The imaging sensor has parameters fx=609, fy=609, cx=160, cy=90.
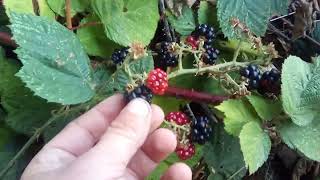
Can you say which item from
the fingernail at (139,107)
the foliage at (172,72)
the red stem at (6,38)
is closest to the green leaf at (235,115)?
the foliage at (172,72)

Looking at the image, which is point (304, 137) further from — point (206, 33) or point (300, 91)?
point (206, 33)

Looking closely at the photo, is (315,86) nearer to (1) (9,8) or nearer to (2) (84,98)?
(2) (84,98)

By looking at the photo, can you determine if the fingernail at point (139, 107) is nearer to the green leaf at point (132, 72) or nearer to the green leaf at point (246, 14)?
the green leaf at point (132, 72)

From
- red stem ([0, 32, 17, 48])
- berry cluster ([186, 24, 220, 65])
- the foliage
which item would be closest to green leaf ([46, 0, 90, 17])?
the foliage

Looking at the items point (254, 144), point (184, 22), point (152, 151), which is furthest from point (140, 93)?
point (184, 22)

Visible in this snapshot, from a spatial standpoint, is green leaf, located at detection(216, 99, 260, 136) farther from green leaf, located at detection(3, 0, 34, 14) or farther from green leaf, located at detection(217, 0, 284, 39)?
green leaf, located at detection(3, 0, 34, 14)

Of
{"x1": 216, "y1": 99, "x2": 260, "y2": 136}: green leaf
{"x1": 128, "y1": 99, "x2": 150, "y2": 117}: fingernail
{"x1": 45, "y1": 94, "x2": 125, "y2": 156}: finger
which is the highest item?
{"x1": 128, "y1": 99, "x2": 150, "y2": 117}: fingernail
